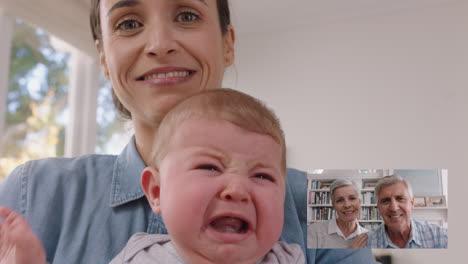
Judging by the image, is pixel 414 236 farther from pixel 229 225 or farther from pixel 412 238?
pixel 229 225

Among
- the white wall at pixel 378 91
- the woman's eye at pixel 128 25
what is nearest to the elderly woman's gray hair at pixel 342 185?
the woman's eye at pixel 128 25

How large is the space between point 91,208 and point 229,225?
1.00 ft

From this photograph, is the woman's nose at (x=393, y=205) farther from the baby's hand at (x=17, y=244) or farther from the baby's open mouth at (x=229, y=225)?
the baby's hand at (x=17, y=244)

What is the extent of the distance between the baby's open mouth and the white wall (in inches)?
106

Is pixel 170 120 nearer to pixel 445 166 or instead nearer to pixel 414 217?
pixel 414 217

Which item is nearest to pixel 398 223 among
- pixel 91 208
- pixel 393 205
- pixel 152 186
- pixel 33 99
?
pixel 393 205

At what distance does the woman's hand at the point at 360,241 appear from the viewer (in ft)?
2.49

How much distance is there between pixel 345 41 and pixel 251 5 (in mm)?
746

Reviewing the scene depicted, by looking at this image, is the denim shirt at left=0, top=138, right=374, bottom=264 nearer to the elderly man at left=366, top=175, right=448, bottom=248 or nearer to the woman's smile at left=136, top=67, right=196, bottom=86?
the elderly man at left=366, top=175, right=448, bottom=248

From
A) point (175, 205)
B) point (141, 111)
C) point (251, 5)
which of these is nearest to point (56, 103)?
point (251, 5)

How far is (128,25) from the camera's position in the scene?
2.76ft

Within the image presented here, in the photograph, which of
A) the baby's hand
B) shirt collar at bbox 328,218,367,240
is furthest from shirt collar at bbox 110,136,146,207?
shirt collar at bbox 328,218,367,240

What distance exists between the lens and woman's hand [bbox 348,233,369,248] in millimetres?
759

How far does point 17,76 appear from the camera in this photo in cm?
280
